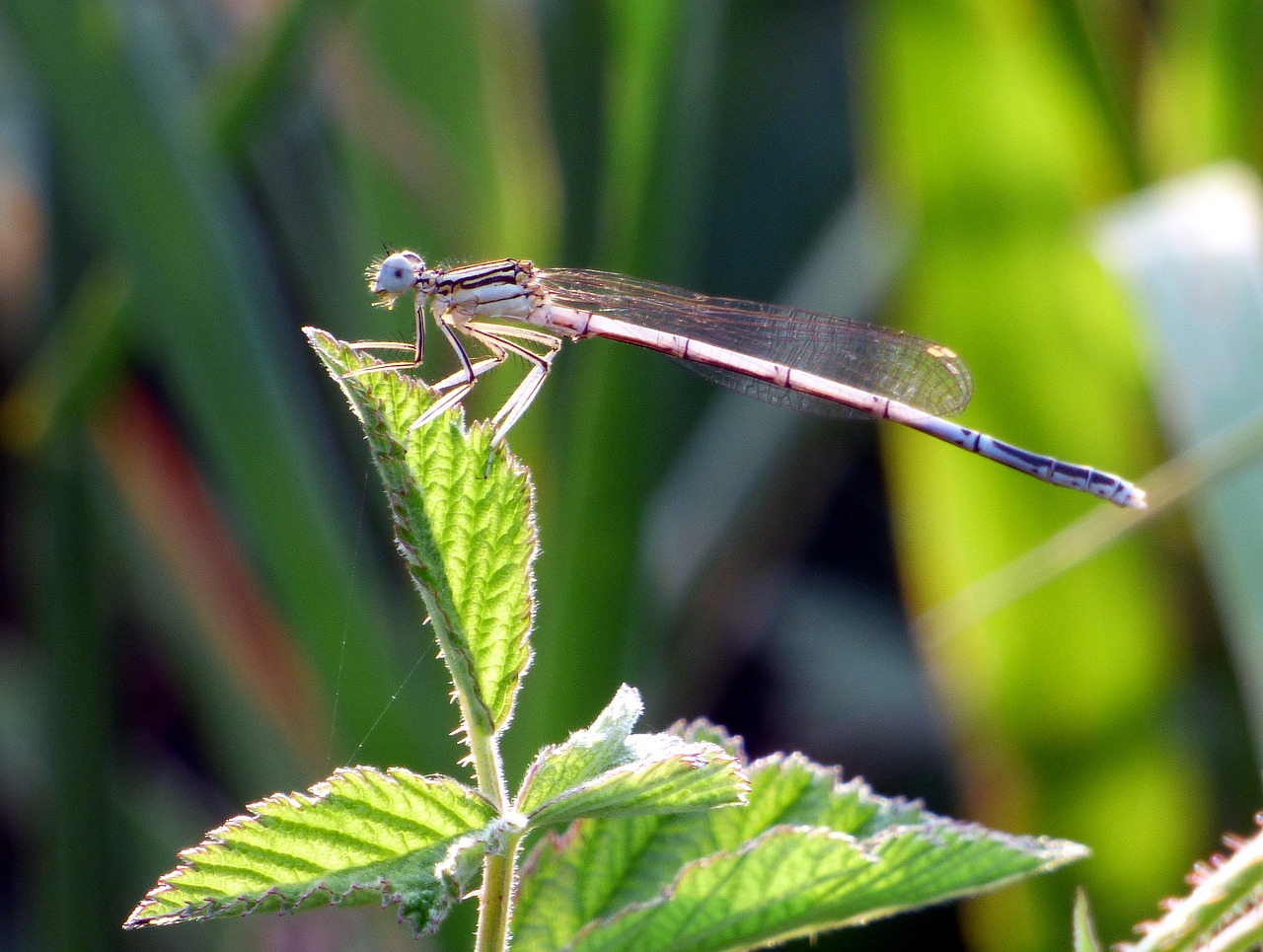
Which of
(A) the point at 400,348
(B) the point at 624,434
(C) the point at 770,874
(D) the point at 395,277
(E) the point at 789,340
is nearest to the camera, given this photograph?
(C) the point at 770,874

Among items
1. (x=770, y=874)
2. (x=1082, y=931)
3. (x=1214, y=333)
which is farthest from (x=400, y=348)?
(x=1214, y=333)

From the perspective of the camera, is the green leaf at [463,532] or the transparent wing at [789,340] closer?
the green leaf at [463,532]

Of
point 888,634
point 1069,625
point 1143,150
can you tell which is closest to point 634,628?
point 1069,625

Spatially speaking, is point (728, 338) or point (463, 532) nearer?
point (463, 532)

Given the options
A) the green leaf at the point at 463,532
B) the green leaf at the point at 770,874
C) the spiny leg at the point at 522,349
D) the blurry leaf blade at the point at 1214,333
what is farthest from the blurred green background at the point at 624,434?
the green leaf at the point at 463,532

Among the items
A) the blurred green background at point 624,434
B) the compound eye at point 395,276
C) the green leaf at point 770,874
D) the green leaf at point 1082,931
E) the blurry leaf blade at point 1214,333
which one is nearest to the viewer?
the green leaf at point 1082,931

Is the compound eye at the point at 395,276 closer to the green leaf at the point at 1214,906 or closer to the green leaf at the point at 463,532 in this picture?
the green leaf at the point at 463,532

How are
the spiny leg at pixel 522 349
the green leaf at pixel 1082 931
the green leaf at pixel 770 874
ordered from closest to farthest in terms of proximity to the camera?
the green leaf at pixel 1082 931
the green leaf at pixel 770 874
the spiny leg at pixel 522 349

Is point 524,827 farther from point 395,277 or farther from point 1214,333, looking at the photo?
point 1214,333
